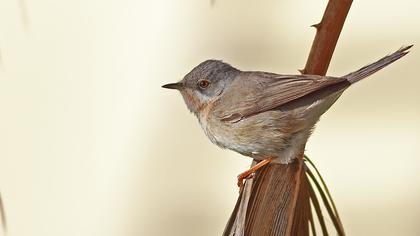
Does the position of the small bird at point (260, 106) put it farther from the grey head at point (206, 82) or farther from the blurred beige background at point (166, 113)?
the blurred beige background at point (166, 113)

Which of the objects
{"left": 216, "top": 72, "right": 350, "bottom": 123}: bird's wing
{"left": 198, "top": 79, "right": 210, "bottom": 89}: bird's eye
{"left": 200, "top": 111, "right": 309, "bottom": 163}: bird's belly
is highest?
{"left": 198, "top": 79, "right": 210, "bottom": 89}: bird's eye

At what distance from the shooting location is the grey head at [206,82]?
3.01 m

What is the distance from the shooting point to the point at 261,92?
2.75 m

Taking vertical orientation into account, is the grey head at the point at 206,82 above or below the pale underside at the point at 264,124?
above

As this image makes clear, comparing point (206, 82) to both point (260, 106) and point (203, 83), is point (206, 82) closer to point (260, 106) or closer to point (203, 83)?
point (203, 83)

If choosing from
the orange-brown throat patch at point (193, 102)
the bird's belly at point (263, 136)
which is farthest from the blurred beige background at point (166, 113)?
the bird's belly at point (263, 136)

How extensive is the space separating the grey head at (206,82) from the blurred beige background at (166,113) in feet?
3.83

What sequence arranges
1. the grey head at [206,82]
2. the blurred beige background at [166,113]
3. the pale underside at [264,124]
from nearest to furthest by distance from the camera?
1. the pale underside at [264,124]
2. the grey head at [206,82]
3. the blurred beige background at [166,113]

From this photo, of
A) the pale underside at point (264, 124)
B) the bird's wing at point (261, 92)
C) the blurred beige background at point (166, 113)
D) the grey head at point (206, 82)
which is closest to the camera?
the bird's wing at point (261, 92)

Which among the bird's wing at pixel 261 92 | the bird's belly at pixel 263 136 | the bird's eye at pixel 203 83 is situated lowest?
the bird's belly at pixel 263 136

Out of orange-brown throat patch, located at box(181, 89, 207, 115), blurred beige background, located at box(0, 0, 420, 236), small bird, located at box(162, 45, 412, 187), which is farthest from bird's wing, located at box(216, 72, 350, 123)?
blurred beige background, located at box(0, 0, 420, 236)

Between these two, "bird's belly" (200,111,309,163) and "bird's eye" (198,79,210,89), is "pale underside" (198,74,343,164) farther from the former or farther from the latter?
"bird's eye" (198,79,210,89)

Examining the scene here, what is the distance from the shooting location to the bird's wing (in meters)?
2.46

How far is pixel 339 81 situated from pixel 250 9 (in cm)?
206
